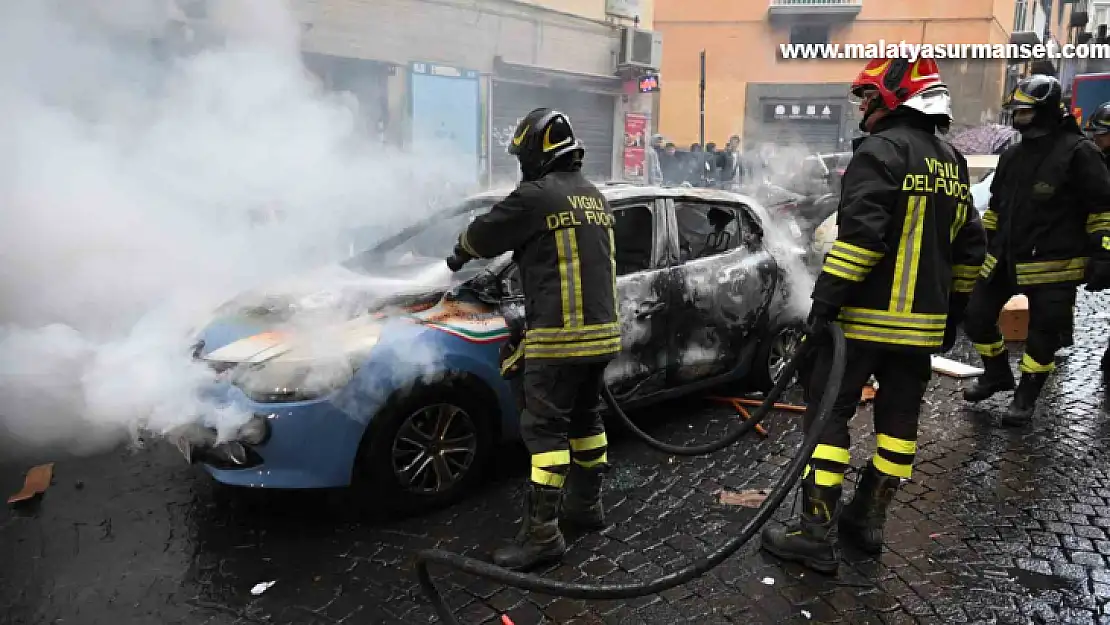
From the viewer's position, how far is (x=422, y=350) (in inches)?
141

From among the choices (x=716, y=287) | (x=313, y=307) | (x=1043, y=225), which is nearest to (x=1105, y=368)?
(x=1043, y=225)

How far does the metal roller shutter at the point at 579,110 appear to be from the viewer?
13.8m

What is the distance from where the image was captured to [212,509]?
3.76 m

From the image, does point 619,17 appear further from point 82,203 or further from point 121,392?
point 121,392

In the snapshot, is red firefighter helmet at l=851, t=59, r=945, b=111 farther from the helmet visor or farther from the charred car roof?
the charred car roof

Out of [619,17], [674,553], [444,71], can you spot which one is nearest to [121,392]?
[674,553]

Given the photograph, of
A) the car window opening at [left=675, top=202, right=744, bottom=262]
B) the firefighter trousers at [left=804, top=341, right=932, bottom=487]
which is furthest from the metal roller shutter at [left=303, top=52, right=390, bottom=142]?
the firefighter trousers at [left=804, top=341, right=932, bottom=487]

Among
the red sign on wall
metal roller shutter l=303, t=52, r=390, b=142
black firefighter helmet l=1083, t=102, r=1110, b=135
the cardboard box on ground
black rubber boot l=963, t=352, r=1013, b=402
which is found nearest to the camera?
black rubber boot l=963, t=352, r=1013, b=402

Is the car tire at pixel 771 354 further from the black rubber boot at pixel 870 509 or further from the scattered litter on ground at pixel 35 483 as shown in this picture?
the scattered litter on ground at pixel 35 483

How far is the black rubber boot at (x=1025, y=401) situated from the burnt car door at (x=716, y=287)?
1640mm

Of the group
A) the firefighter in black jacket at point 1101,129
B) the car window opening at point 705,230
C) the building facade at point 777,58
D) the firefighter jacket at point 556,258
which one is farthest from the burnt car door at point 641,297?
the building facade at point 777,58

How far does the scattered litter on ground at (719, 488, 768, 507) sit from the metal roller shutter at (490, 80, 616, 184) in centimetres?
1026

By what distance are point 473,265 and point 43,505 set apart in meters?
2.38

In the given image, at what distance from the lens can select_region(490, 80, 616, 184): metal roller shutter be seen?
13.8m
